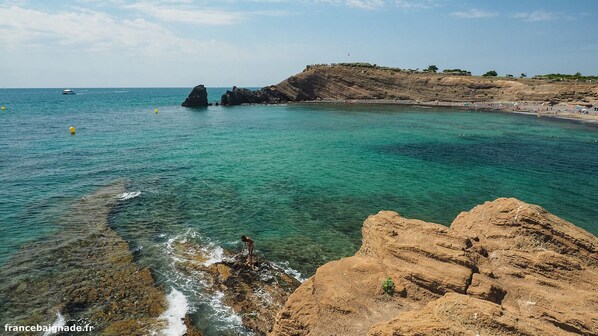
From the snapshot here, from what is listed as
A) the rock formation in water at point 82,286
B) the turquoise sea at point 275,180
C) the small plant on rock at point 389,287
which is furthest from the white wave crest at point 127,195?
the small plant on rock at point 389,287

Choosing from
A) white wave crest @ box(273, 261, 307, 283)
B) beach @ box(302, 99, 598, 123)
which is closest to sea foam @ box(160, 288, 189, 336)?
white wave crest @ box(273, 261, 307, 283)

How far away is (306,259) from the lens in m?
21.1

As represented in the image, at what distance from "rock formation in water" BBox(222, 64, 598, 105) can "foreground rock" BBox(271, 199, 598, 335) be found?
123820mm

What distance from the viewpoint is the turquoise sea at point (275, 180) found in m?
23.6

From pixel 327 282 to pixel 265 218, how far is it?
15.1 metres

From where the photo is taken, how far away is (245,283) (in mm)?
18219

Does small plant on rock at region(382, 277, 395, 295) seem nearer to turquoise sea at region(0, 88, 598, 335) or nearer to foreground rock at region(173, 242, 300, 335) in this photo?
foreground rock at region(173, 242, 300, 335)

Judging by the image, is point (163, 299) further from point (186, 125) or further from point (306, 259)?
point (186, 125)

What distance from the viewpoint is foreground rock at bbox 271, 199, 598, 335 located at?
30.5ft

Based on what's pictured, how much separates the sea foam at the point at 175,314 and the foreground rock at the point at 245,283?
1.53 meters

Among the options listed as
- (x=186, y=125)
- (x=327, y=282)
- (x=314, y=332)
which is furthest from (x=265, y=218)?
(x=186, y=125)

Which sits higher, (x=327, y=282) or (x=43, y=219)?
(x=327, y=282)

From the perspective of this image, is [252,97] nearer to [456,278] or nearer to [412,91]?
[412,91]

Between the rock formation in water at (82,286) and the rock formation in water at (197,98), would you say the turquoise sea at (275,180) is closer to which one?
the rock formation in water at (82,286)
